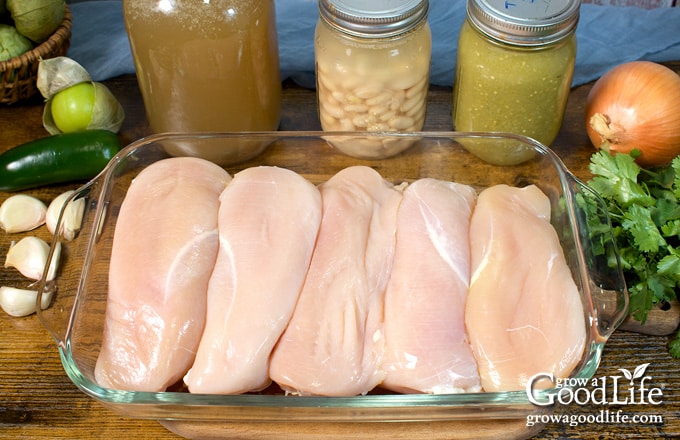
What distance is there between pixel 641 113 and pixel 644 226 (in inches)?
15.1

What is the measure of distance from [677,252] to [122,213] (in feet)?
3.90

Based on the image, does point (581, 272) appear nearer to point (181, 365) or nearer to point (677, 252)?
point (677, 252)

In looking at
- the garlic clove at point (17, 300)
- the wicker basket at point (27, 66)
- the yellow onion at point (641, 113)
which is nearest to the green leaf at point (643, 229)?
the yellow onion at point (641, 113)

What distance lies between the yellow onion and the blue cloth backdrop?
36 cm

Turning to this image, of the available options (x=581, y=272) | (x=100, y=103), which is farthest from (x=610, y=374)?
(x=100, y=103)

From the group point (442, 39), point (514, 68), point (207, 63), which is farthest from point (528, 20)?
point (207, 63)

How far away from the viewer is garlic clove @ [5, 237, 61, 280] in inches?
69.2

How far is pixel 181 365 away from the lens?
1390 mm

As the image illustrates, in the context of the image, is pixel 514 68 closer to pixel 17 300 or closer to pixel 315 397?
pixel 315 397

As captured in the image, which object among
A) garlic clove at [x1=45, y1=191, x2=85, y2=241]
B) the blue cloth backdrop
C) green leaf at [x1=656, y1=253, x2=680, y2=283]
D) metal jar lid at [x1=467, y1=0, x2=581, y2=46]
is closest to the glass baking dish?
garlic clove at [x1=45, y1=191, x2=85, y2=241]

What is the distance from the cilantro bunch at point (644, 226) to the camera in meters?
1.54

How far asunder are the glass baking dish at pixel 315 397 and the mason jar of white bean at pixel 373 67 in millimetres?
102

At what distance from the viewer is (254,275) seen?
1.43m

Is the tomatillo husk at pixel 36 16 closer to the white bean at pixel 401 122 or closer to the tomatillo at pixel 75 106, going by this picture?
the tomatillo at pixel 75 106
